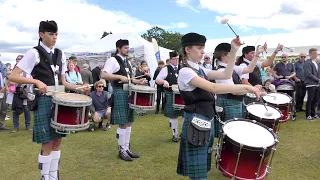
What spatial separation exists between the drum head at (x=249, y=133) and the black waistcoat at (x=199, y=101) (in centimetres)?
28

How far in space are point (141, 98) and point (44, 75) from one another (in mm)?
1720

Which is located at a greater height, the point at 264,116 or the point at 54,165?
the point at 264,116

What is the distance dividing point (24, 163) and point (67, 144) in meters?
1.17

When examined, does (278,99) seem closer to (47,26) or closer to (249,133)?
(249,133)

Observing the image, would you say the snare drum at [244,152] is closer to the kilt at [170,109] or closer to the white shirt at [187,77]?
the white shirt at [187,77]

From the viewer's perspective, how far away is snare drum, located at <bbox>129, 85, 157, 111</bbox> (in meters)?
4.51

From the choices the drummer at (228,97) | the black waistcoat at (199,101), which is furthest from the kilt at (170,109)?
the black waistcoat at (199,101)

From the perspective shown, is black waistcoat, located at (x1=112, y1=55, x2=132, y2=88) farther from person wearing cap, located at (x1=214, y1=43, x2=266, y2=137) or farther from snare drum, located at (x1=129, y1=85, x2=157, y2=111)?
person wearing cap, located at (x1=214, y1=43, x2=266, y2=137)

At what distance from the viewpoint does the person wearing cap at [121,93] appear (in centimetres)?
457

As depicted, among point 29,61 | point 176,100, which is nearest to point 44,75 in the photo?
point 29,61

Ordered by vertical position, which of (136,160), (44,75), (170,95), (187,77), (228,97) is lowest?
(136,160)

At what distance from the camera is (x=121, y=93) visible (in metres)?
4.70

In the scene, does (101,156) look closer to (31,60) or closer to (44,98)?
(44,98)

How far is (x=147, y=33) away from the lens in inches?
2359
